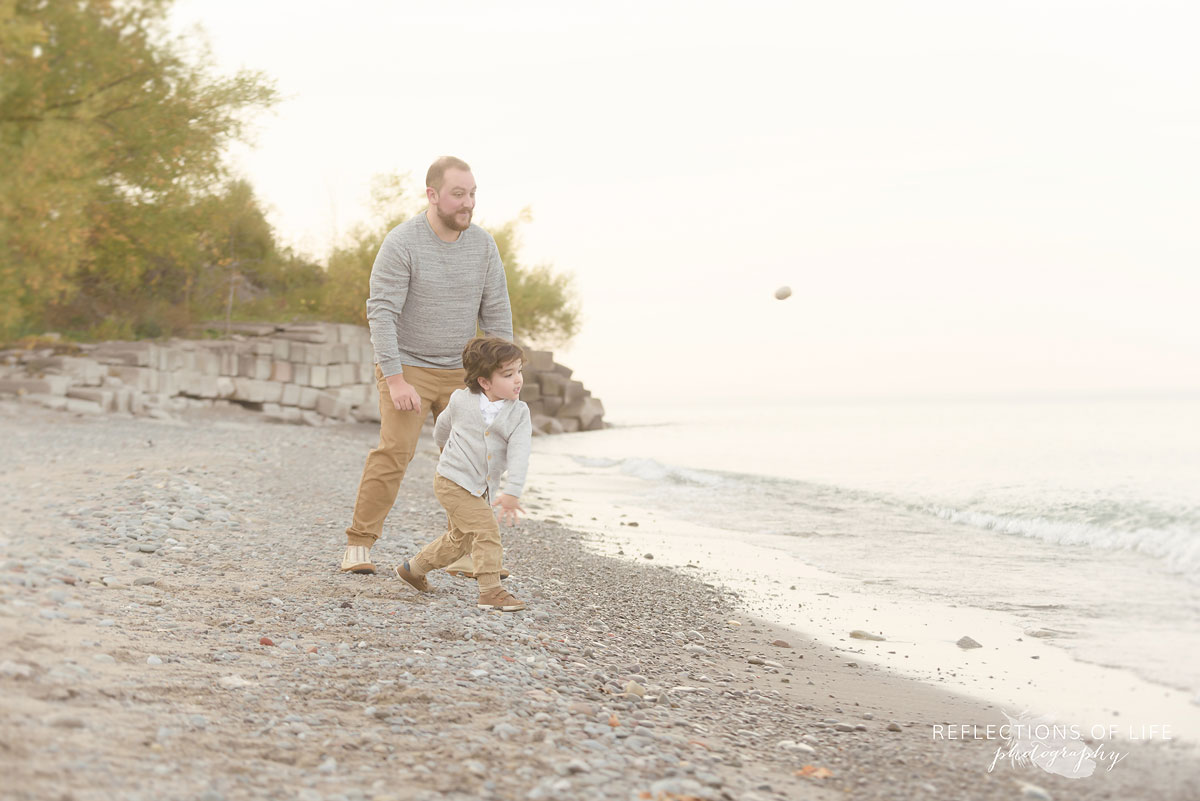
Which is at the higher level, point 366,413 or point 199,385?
point 199,385

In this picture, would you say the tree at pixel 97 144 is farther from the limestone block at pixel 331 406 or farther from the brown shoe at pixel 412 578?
the brown shoe at pixel 412 578

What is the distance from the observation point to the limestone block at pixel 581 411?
3459cm

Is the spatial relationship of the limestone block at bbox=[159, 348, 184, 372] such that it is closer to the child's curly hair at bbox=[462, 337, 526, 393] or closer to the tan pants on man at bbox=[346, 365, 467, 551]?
the tan pants on man at bbox=[346, 365, 467, 551]

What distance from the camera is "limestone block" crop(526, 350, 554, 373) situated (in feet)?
112

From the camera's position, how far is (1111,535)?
994cm

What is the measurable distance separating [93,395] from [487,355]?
54.4ft

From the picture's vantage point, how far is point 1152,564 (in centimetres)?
859

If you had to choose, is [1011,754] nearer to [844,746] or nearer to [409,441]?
[844,746]

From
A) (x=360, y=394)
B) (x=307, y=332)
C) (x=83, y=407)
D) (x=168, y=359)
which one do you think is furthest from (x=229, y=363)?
(x=83, y=407)

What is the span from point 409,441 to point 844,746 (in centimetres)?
284

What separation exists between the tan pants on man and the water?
337 cm

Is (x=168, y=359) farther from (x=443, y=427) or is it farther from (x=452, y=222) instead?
(x=443, y=427)

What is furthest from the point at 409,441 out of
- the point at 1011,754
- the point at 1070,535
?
the point at 1070,535

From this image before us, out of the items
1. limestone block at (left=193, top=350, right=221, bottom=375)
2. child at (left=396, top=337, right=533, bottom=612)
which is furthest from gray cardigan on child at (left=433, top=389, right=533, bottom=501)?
limestone block at (left=193, top=350, right=221, bottom=375)
